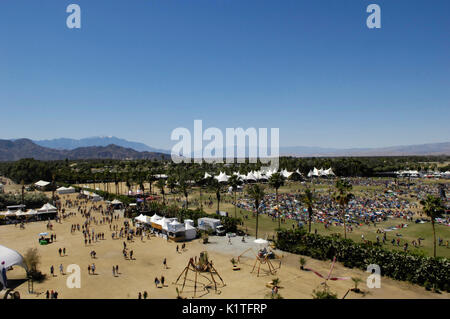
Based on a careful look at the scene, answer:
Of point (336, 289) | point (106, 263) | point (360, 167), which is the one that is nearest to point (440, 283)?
point (336, 289)

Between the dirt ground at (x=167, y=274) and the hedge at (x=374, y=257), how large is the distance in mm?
687

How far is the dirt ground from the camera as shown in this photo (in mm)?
21125

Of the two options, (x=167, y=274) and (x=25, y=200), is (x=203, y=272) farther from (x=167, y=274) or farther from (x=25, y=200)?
(x=25, y=200)

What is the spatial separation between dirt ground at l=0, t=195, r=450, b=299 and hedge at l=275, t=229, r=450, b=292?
69cm

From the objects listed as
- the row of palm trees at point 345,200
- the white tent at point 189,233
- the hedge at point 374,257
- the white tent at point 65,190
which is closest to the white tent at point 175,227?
the white tent at point 189,233

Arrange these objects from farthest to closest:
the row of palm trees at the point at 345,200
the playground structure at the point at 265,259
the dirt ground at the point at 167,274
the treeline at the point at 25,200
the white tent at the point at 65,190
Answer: the white tent at the point at 65,190 → the treeline at the point at 25,200 → the row of palm trees at the point at 345,200 → the playground structure at the point at 265,259 → the dirt ground at the point at 167,274

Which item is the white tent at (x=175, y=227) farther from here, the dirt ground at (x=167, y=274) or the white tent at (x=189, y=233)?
the dirt ground at (x=167, y=274)

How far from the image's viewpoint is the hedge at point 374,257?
21.9 metres

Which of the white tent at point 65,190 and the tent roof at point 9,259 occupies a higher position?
the tent roof at point 9,259

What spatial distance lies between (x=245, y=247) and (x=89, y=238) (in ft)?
60.7

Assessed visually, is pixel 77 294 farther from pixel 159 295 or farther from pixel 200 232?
pixel 200 232

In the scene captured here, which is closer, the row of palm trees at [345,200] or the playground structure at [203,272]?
the playground structure at [203,272]

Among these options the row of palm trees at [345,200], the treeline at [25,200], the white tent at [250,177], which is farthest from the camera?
the white tent at [250,177]

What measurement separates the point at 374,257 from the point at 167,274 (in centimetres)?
1734
